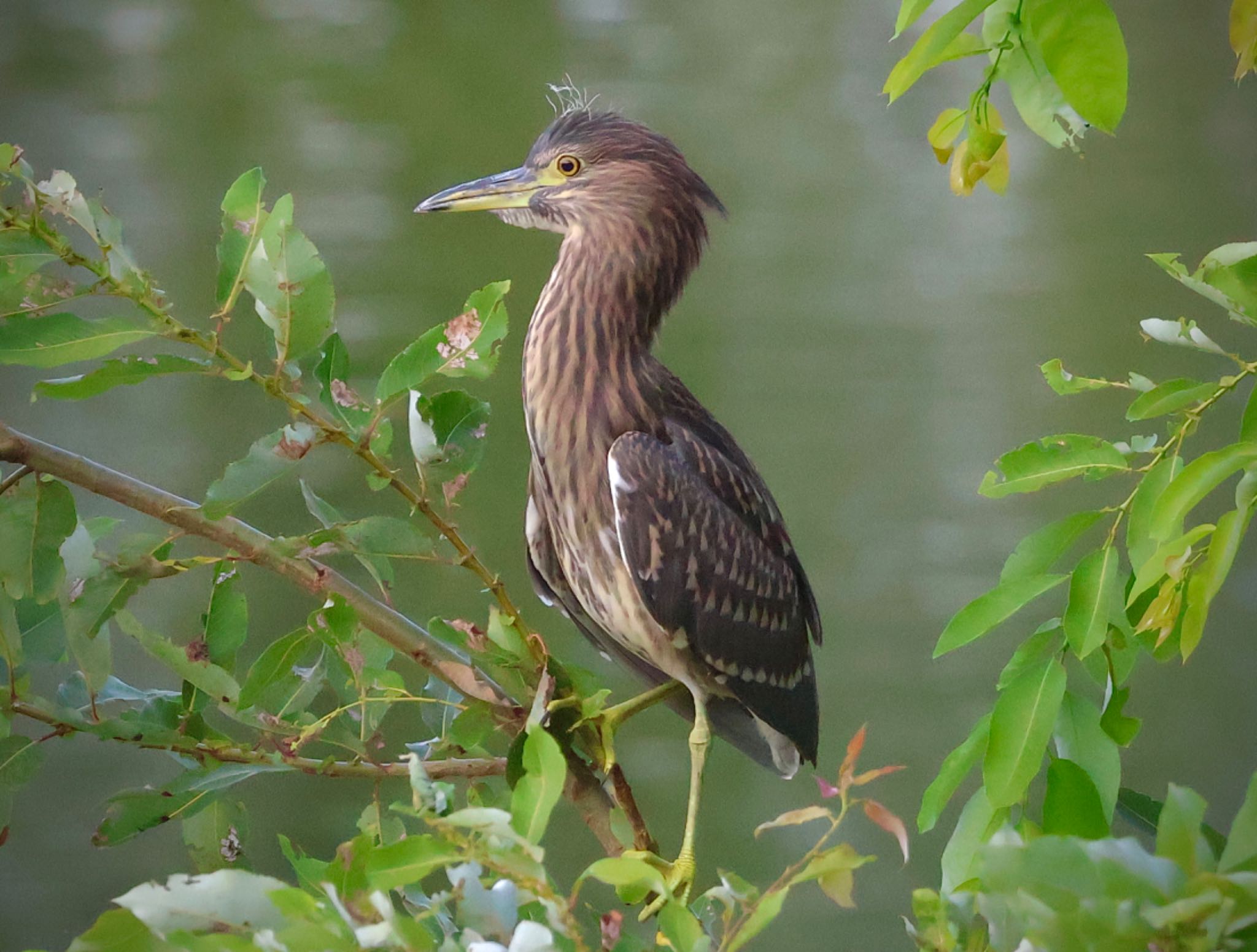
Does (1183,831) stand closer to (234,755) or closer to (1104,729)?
(1104,729)

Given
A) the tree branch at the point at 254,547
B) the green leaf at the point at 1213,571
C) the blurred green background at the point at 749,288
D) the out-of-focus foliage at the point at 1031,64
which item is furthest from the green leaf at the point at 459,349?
the blurred green background at the point at 749,288

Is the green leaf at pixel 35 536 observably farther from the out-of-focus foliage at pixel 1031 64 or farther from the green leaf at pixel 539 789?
the out-of-focus foliage at pixel 1031 64

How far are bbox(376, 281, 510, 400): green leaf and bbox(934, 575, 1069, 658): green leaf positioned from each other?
0.82 ft

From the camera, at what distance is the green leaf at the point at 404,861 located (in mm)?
361

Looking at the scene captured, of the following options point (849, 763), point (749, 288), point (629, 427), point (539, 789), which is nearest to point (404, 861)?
point (539, 789)

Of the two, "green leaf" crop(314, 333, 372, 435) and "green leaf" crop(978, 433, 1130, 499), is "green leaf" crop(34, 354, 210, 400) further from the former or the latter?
"green leaf" crop(978, 433, 1130, 499)

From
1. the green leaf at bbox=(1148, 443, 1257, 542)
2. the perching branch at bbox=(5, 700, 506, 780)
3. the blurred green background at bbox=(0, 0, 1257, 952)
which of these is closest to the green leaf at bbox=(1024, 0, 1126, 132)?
the green leaf at bbox=(1148, 443, 1257, 542)

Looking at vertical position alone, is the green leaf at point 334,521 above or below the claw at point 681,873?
above

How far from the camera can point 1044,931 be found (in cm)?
30

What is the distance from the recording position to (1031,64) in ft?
1.52

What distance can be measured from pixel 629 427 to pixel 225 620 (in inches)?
12.3

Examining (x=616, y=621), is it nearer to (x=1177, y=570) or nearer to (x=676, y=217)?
(x=676, y=217)

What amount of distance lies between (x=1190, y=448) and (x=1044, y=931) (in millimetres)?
1382

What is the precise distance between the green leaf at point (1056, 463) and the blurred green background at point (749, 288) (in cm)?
91
